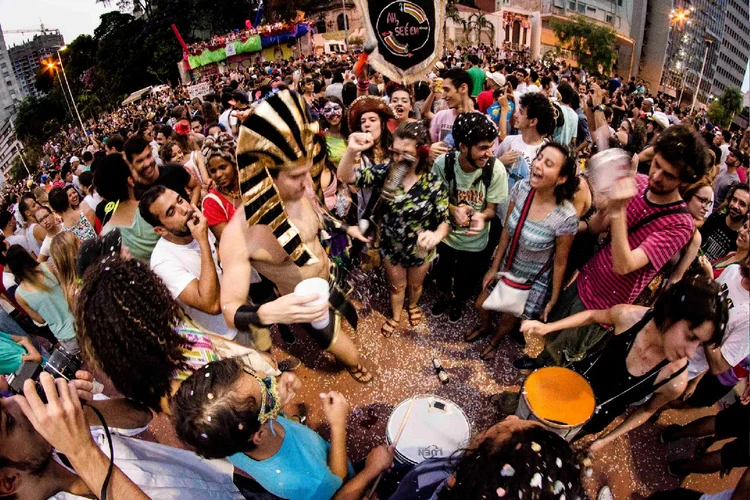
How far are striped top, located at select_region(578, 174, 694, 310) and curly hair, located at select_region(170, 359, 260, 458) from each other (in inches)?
90.9

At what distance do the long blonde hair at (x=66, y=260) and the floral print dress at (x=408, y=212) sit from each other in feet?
7.75

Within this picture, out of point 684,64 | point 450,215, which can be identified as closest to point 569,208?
point 450,215

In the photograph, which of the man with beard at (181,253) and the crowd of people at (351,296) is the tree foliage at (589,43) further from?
the man with beard at (181,253)

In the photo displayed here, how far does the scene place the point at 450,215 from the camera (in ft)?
10.5

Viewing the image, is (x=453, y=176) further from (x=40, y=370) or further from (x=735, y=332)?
(x=40, y=370)

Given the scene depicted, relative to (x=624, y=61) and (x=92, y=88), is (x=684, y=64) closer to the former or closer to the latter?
(x=624, y=61)

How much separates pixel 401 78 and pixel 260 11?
43626 millimetres

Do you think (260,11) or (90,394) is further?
(260,11)

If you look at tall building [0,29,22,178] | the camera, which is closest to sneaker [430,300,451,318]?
the camera

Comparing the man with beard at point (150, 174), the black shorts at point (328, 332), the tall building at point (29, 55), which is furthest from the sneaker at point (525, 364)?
the tall building at point (29, 55)

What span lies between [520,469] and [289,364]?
104 inches

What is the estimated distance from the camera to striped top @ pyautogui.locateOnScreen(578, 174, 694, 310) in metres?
2.22

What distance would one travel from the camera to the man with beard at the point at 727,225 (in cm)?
328

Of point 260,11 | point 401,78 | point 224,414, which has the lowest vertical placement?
point 224,414
